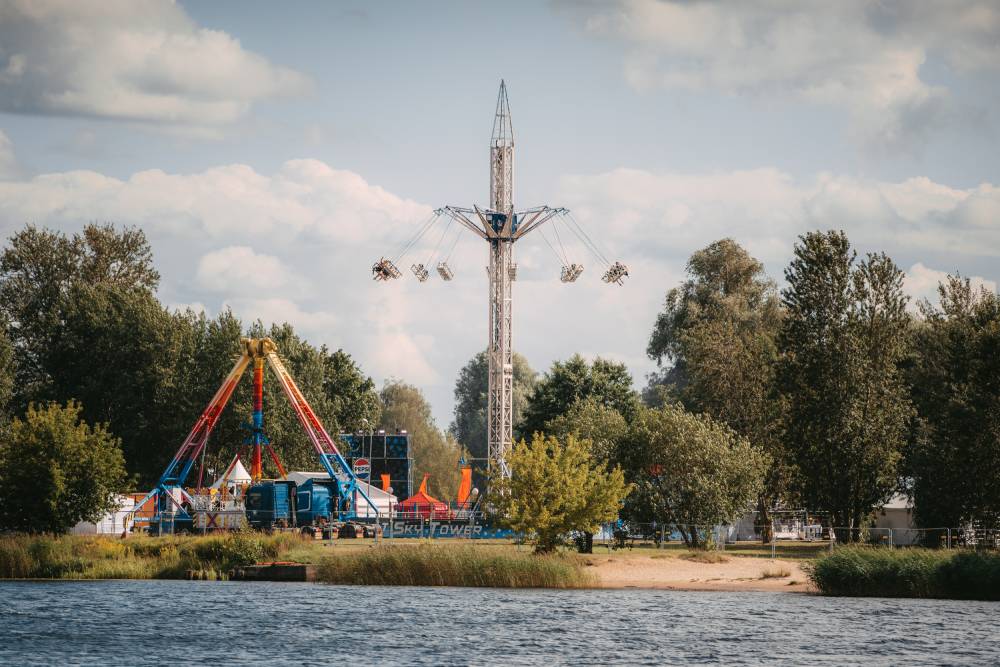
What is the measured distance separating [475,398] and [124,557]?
112878 millimetres

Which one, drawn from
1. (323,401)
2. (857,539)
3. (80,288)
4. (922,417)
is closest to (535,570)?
(857,539)

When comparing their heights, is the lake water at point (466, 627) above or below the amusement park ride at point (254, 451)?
below

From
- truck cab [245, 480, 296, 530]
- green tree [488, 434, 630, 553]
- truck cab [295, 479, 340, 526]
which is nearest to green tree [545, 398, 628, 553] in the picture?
green tree [488, 434, 630, 553]

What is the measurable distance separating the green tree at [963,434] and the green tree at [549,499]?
63.7 ft

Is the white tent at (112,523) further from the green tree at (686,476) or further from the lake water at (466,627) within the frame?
the green tree at (686,476)

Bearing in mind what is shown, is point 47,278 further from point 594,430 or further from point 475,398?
point 475,398

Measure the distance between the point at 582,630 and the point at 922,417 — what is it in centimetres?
4203

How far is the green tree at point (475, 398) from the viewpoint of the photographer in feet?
555

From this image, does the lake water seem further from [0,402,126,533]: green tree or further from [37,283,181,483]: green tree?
[37,283,181,483]: green tree

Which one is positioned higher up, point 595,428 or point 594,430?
point 595,428

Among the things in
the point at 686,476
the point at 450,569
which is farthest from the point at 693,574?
the point at 450,569

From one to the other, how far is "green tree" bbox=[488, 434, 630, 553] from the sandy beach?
6.89ft

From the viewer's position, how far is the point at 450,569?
60.0 m

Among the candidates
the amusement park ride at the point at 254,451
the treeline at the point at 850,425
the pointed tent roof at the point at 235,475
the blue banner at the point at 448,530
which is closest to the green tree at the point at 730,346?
the treeline at the point at 850,425
